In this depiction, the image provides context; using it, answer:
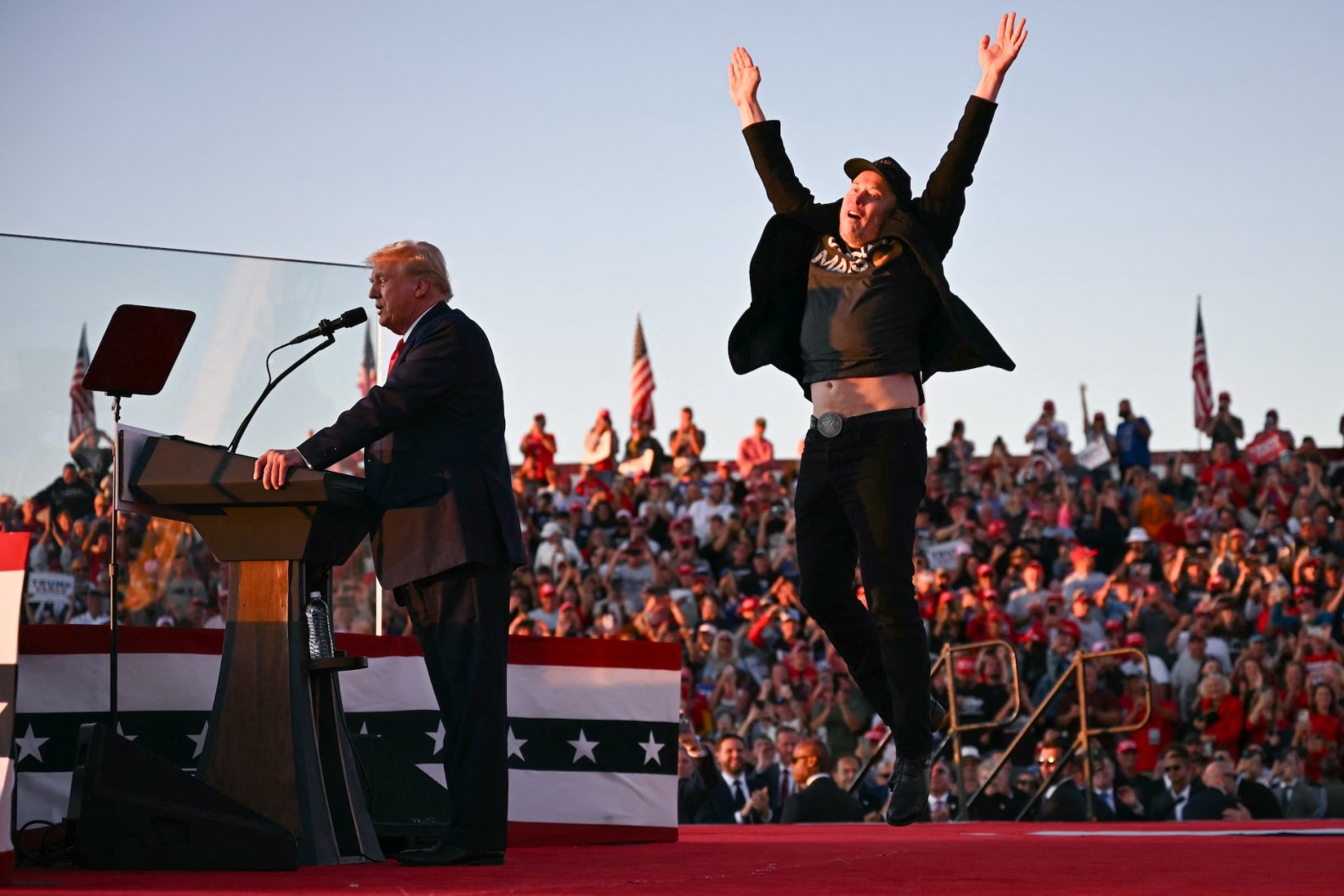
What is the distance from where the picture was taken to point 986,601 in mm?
14422

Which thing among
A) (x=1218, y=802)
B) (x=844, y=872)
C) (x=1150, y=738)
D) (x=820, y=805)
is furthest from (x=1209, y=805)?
(x=844, y=872)

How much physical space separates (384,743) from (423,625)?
108cm

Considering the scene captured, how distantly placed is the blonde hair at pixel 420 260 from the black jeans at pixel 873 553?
3.98 feet

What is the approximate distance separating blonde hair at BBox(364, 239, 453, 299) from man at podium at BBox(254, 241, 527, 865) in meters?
0.12

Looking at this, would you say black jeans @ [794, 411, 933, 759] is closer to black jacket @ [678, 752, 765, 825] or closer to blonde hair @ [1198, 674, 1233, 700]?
black jacket @ [678, 752, 765, 825]

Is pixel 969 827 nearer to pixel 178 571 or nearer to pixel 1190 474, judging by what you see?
pixel 178 571

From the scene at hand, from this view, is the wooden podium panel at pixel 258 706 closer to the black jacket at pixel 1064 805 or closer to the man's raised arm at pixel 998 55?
the man's raised arm at pixel 998 55

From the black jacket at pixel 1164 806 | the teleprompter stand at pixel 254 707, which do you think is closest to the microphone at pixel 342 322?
the teleprompter stand at pixel 254 707

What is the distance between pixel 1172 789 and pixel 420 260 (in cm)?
788

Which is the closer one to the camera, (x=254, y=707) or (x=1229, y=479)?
(x=254, y=707)

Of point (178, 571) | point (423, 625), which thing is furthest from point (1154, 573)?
point (423, 625)

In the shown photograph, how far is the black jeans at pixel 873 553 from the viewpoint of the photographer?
5281 mm

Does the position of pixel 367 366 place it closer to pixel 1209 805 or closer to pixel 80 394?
pixel 80 394

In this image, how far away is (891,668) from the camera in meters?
5.42
